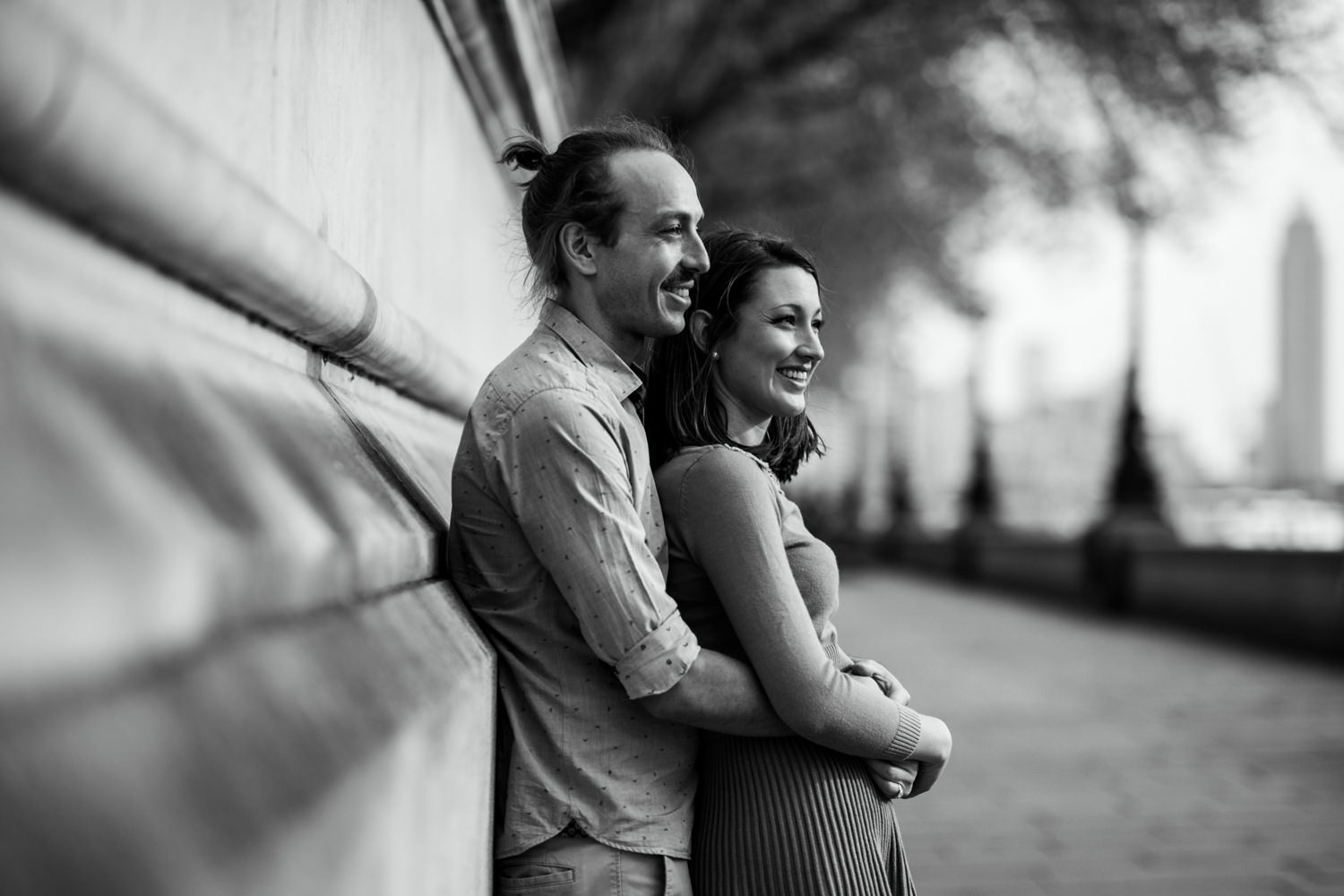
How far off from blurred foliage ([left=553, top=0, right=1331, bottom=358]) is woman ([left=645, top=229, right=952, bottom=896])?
764 cm

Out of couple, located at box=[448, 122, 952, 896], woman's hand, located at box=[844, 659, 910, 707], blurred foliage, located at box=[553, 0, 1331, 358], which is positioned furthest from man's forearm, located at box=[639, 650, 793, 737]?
blurred foliage, located at box=[553, 0, 1331, 358]

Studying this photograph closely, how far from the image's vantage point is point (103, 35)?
116 centimetres

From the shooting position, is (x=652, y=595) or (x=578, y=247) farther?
A: (x=578, y=247)

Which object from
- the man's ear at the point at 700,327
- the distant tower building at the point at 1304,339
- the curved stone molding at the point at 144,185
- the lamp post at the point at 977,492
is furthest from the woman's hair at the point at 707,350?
the distant tower building at the point at 1304,339

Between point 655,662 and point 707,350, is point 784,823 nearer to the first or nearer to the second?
point 655,662

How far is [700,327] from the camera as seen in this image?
2.48 m

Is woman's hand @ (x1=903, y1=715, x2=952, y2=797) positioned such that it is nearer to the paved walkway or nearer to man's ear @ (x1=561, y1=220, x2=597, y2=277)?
man's ear @ (x1=561, y1=220, x2=597, y2=277)

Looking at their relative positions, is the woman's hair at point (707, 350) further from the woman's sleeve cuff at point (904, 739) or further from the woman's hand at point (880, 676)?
the woman's sleeve cuff at point (904, 739)

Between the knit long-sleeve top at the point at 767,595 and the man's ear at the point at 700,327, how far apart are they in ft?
0.86

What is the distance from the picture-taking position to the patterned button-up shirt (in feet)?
6.14

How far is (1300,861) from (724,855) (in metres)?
3.99

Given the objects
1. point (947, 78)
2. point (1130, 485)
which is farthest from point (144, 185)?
point (1130, 485)

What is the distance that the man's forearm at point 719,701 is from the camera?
76.3 inches

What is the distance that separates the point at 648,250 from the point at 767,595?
625mm
